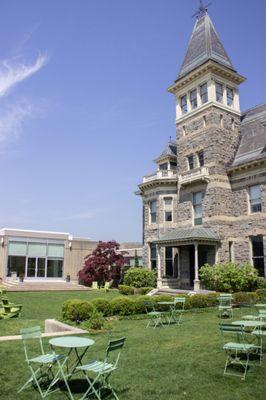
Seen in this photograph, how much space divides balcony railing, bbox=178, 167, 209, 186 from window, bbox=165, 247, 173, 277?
5.28 m

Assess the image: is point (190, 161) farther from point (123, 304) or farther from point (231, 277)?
point (123, 304)

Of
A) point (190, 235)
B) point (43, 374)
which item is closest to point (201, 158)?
point (190, 235)

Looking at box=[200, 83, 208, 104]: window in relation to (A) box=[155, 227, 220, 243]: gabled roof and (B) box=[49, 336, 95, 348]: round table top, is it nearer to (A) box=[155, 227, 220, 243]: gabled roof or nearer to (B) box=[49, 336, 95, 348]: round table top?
(A) box=[155, 227, 220, 243]: gabled roof

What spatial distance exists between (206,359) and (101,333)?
4165mm

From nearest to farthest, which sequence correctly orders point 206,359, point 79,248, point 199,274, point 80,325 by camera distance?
1. point 206,359
2. point 80,325
3. point 199,274
4. point 79,248

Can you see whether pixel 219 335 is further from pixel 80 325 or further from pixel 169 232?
pixel 169 232

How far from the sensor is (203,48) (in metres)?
30.0

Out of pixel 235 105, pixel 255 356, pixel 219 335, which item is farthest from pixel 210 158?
pixel 255 356

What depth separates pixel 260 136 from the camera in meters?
26.5

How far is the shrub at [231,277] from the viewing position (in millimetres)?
22703

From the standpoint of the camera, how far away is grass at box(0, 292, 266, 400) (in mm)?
6469

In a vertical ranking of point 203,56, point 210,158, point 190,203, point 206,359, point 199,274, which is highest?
point 203,56

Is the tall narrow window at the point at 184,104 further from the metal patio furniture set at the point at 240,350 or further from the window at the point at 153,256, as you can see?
the metal patio furniture set at the point at 240,350

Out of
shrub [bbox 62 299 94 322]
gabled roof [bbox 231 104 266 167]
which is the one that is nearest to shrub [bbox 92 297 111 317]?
shrub [bbox 62 299 94 322]
